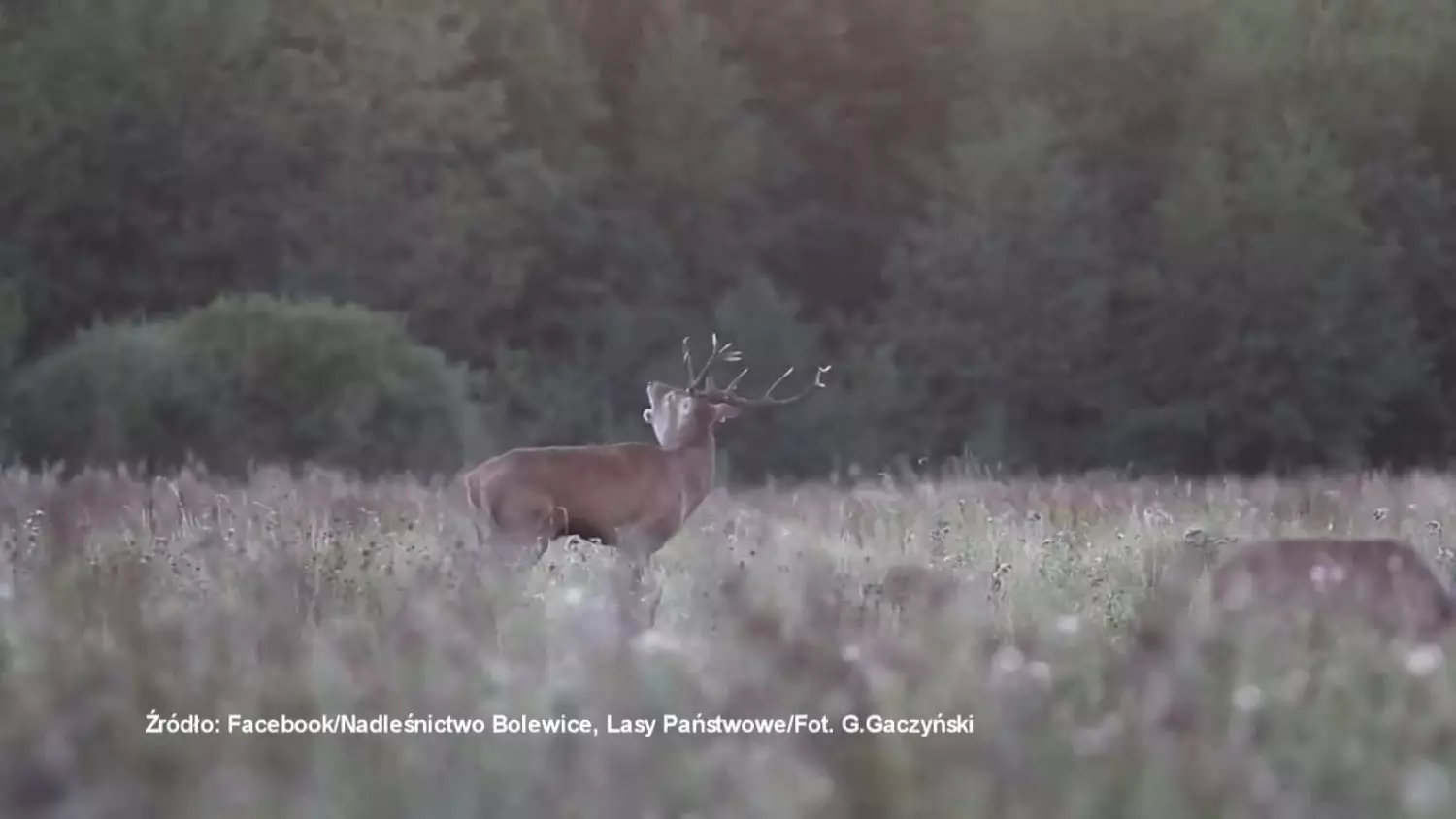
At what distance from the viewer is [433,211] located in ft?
69.7

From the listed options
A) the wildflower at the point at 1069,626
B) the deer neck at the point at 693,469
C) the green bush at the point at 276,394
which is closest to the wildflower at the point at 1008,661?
the wildflower at the point at 1069,626

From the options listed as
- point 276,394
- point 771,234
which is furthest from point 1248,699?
point 771,234

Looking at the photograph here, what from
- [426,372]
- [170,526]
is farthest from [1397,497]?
[426,372]

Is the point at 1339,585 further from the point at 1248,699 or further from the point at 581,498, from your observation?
the point at 581,498

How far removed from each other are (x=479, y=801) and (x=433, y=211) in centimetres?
1887

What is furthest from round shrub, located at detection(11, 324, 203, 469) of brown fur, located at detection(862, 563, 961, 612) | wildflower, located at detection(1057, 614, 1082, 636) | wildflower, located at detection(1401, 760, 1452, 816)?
wildflower, located at detection(1401, 760, 1452, 816)

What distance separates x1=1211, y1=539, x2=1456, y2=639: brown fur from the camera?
15.2 feet

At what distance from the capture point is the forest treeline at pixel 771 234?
67.7 feet

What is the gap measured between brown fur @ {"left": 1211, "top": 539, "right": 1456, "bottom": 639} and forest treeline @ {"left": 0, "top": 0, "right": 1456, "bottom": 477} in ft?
48.3

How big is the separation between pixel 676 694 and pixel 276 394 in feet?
34.8

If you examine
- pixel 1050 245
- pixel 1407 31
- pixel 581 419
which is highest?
pixel 1407 31

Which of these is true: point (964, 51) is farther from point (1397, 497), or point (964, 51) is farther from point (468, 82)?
point (1397, 497)

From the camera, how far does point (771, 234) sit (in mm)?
23125

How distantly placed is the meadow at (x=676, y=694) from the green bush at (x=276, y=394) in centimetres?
760
